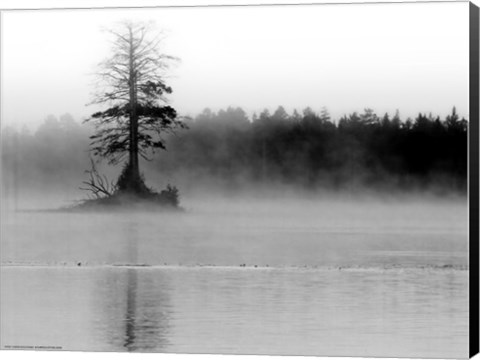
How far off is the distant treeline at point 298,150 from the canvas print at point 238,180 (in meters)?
0.02

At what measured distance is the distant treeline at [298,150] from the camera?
13.1 metres

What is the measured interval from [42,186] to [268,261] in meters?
2.05

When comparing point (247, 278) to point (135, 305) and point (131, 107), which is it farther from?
point (131, 107)

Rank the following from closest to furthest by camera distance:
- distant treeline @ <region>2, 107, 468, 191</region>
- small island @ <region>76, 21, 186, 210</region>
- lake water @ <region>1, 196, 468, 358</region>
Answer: lake water @ <region>1, 196, 468, 358</region> → distant treeline @ <region>2, 107, 468, 191</region> → small island @ <region>76, 21, 186, 210</region>

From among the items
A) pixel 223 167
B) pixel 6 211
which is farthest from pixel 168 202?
pixel 6 211

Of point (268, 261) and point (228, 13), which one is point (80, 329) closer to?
point (268, 261)

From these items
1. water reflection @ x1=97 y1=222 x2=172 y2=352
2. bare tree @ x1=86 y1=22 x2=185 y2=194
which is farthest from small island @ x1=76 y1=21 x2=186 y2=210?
water reflection @ x1=97 y1=222 x2=172 y2=352

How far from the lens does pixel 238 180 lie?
13336mm

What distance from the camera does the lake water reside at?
12820mm

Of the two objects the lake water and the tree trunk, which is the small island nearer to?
the tree trunk

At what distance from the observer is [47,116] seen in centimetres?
1361

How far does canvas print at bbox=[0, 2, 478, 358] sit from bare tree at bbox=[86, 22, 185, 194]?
0.04 ft

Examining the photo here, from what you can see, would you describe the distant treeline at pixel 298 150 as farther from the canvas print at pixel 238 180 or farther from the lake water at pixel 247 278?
the lake water at pixel 247 278

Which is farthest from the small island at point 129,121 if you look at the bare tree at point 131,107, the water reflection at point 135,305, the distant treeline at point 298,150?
the water reflection at point 135,305
